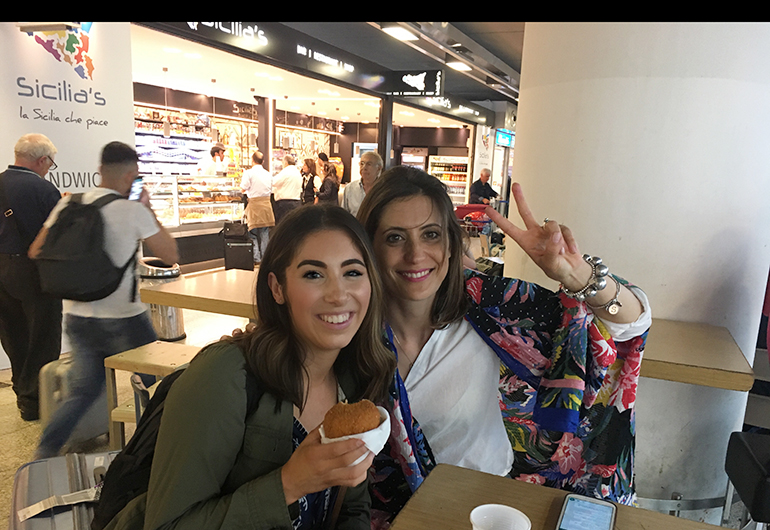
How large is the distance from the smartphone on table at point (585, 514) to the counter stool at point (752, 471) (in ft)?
3.46

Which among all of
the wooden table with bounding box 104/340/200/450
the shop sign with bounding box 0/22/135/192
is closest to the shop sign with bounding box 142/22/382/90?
the shop sign with bounding box 0/22/135/192

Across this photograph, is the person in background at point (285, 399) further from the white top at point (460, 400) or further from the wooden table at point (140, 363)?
the wooden table at point (140, 363)

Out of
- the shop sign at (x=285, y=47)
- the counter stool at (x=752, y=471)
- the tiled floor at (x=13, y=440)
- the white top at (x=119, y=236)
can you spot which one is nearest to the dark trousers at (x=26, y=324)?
the tiled floor at (x=13, y=440)

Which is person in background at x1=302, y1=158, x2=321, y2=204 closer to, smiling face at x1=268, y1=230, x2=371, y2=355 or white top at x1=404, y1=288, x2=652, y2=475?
white top at x1=404, y1=288, x2=652, y2=475

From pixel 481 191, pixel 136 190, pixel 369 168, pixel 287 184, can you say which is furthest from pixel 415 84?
pixel 136 190

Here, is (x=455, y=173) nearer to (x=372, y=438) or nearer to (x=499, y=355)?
(x=499, y=355)

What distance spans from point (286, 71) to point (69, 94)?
3.79 m

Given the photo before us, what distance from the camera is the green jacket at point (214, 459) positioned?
102cm

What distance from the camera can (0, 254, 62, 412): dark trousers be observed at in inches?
137

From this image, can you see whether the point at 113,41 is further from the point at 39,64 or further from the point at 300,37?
the point at 300,37

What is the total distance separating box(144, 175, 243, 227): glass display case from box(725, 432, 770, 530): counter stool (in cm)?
637

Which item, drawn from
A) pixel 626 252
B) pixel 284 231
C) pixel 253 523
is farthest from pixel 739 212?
pixel 253 523

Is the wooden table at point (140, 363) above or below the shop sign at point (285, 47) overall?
below

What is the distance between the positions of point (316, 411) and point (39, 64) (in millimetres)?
4223
